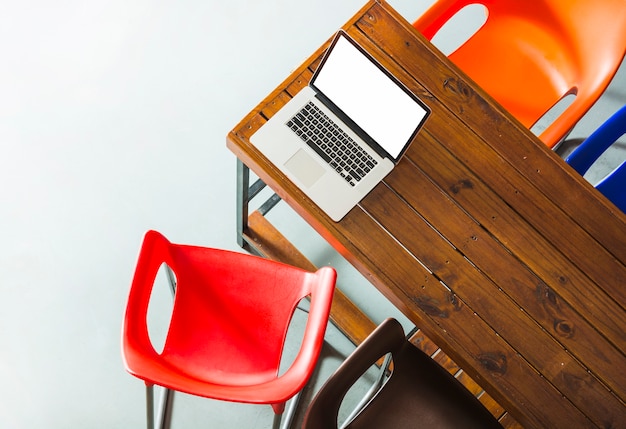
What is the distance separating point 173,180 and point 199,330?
2.82ft

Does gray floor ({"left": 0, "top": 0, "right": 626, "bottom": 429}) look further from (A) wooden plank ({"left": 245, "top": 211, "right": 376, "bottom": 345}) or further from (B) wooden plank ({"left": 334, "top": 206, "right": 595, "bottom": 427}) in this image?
(B) wooden plank ({"left": 334, "top": 206, "right": 595, "bottom": 427})

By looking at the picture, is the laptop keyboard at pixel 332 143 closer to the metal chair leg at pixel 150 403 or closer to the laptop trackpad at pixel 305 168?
the laptop trackpad at pixel 305 168

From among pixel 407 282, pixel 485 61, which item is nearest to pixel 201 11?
pixel 485 61

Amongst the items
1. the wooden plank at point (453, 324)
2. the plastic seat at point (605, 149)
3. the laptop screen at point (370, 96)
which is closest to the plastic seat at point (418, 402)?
the wooden plank at point (453, 324)

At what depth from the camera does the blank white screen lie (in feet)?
5.94

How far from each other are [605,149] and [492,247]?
2.38 ft

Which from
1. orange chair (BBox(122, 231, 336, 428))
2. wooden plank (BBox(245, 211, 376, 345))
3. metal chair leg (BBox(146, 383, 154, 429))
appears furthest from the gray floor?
orange chair (BBox(122, 231, 336, 428))

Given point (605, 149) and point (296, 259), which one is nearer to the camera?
point (605, 149)

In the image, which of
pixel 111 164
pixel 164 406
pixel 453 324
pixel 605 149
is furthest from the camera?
pixel 111 164

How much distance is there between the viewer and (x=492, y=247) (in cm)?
186

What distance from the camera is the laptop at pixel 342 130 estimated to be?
1820 mm

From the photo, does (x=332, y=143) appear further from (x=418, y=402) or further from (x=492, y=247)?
(x=418, y=402)

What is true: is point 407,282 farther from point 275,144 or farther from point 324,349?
point 324,349

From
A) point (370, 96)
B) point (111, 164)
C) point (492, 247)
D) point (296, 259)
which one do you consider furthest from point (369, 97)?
point (111, 164)
